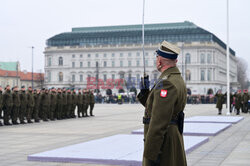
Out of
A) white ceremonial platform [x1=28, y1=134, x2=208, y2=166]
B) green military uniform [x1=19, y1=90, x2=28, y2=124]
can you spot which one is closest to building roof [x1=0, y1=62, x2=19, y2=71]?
green military uniform [x1=19, y1=90, x2=28, y2=124]

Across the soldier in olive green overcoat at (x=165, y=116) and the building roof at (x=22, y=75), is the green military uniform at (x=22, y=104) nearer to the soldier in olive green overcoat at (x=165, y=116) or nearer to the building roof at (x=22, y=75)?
the soldier in olive green overcoat at (x=165, y=116)

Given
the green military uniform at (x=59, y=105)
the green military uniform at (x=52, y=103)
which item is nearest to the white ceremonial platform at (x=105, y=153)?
the green military uniform at (x=52, y=103)

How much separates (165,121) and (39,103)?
18.7m

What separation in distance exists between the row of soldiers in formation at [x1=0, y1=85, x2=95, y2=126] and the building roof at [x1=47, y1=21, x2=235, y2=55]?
92.1 m

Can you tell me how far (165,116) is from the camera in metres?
4.31

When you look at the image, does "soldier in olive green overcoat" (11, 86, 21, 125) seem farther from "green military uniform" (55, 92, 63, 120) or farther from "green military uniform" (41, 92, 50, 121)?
"green military uniform" (55, 92, 63, 120)

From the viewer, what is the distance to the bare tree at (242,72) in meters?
159

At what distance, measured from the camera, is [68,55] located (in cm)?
12644

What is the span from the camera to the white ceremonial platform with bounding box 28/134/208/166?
897 cm

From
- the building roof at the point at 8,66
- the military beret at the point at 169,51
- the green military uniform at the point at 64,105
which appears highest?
the building roof at the point at 8,66

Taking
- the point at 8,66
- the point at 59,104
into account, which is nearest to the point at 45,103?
the point at 59,104

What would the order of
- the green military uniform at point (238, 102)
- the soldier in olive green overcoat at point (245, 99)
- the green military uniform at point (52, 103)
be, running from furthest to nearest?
the soldier in olive green overcoat at point (245, 99) < the green military uniform at point (238, 102) < the green military uniform at point (52, 103)

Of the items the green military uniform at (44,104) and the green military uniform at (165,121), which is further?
the green military uniform at (44,104)

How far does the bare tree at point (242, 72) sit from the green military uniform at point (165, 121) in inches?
6112
